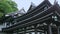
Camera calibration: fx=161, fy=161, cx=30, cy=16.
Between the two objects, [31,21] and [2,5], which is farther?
[2,5]

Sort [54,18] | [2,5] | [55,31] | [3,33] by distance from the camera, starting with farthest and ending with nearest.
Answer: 1. [2,5]
2. [3,33]
3. [55,31]
4. [54,18]

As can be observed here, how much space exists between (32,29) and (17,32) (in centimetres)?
285

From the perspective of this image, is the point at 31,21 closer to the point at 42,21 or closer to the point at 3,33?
the point at 42,21

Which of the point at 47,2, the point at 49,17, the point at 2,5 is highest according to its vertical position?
the point at 2,5

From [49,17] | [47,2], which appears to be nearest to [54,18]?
[49,17]

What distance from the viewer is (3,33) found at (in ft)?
72.4

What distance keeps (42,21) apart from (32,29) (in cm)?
280

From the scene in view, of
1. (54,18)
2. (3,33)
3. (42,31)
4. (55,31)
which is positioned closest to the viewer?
(54,18)

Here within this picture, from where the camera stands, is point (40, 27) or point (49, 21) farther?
point (40, 27)

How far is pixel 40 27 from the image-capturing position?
14.9 m

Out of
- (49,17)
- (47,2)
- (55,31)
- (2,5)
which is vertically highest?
(2,5)

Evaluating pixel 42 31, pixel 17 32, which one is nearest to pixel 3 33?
pixel 17 32

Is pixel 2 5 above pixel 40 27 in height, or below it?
above

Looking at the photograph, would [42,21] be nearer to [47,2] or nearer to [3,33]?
[47,2]
